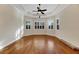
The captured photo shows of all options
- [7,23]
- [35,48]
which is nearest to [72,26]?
[35,48]

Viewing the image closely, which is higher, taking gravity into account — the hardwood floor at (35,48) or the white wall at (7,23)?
the white wall at (7,23)

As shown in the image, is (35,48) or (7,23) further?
(7,23)

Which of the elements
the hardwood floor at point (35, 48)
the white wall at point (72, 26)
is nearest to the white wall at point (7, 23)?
the hardwood floor at point (35, 48)

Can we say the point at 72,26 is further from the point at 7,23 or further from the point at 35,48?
the point at 7,23

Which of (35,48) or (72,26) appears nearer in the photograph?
(35,48)

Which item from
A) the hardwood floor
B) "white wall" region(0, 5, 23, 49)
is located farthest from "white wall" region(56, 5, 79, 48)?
"white wall" region(0, 5, 23, 49)

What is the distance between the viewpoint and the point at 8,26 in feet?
13.5

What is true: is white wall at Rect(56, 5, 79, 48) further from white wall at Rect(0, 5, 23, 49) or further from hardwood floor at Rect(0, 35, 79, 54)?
white wall at Rect(0, 5, 23, 49)

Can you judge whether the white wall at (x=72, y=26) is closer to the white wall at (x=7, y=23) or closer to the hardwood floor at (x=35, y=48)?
the hardwood floor at (x=35, y=48)

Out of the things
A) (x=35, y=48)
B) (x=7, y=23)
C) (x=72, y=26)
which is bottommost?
(x=35, y=48)

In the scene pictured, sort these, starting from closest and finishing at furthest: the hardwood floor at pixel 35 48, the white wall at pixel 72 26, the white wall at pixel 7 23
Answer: the hardwood floor at pixel 35 48, the white wall at pixel 7 23, the white wall at pixel 72 26

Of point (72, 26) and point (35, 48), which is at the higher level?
point (72, 26)

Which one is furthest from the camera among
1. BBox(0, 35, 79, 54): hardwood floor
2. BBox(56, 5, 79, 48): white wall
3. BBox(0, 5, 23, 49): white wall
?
BBox(56, 5, 79, 48): white wall
